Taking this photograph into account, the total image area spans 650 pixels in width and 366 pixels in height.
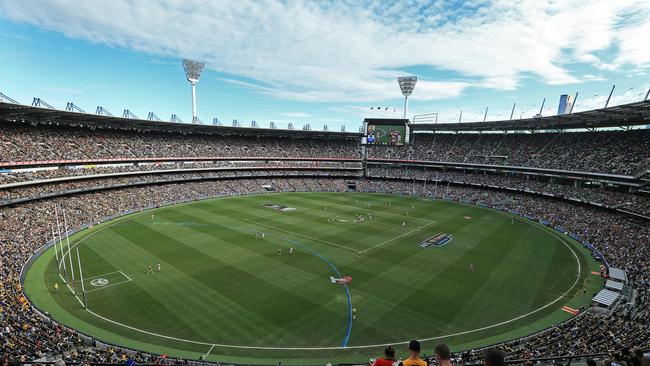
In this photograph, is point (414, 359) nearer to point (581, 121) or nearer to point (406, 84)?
point (581, 121)

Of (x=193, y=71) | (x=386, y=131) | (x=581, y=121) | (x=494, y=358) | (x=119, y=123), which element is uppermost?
(x=193, y=71)

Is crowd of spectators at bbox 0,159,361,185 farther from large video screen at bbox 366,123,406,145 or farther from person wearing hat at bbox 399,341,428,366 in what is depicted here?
person wearing hat at bbox 399,341,428,366

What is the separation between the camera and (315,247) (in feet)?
139

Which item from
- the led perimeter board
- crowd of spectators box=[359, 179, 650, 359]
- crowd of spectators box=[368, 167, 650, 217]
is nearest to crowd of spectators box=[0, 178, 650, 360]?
crowd of spectators box=[359, 179, 650, 359]

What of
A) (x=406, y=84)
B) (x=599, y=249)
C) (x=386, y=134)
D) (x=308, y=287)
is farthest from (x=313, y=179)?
(x=599, y=249)

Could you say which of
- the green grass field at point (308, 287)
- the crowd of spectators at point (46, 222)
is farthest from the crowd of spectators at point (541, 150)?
the crowd of spectators at point (46, 222)

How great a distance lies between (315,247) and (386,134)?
62591 mm

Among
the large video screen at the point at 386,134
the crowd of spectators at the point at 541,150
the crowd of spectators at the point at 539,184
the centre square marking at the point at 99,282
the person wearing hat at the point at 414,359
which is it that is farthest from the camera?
the large video screen at the point at 386,134

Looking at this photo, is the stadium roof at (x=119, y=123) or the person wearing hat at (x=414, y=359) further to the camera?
the stadium roof at (x=119, y=123)

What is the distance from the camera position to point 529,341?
22688mm

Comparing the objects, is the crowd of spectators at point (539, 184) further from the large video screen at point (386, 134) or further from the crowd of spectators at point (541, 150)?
the large video screen at point (386, 134)

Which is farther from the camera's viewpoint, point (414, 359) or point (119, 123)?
point (119, 123)

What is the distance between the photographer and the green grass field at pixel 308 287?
23.5 m

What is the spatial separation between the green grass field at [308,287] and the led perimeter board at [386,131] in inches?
1844
